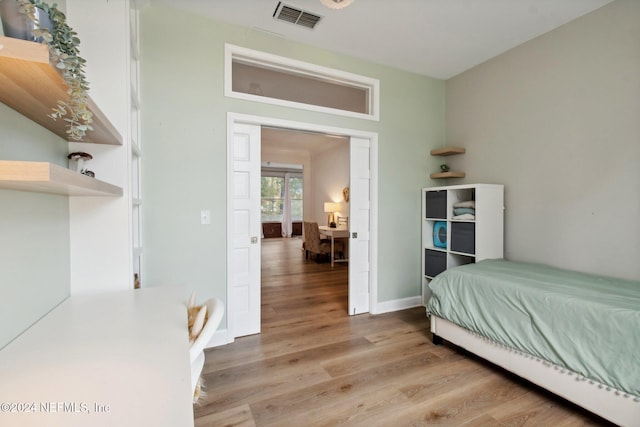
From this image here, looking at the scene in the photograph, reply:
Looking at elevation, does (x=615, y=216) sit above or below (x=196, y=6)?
below

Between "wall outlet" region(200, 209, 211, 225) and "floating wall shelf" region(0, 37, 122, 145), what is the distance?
134cm

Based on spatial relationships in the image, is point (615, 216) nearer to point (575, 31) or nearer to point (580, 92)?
point (580, 92)

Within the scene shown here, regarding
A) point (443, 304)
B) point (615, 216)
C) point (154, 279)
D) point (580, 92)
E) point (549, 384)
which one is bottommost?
point (549, 384)

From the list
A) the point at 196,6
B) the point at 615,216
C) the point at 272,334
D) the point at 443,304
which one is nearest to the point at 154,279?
the point at 272,334

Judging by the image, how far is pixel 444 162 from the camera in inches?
146

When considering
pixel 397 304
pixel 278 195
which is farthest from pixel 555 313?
pixel 278 195

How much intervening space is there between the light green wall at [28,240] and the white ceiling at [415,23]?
184cm

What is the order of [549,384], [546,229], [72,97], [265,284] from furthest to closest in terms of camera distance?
[265,284] < [546,229] < [549,384] < [72,97]

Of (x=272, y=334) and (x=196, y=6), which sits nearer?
(x=196, y=6)

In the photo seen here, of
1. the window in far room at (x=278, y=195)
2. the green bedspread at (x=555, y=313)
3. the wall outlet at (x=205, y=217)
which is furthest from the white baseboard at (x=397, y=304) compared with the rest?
the window in far room at (x=278, y=195)

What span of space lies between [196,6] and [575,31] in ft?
10.7

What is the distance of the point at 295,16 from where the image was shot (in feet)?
7.97

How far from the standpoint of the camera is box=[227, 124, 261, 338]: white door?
2.64 metres

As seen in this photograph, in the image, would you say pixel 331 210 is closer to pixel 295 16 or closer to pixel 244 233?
pixel 244 233
